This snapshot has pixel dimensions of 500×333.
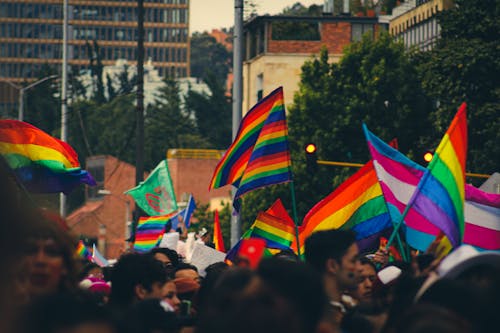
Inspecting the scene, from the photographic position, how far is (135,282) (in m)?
7.93

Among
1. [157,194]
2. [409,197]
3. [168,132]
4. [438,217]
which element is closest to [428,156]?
[157,194]

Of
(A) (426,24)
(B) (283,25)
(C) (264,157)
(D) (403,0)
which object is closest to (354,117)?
(A) (426,24)

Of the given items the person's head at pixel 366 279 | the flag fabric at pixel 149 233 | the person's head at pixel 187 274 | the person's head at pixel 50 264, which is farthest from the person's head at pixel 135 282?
the flag fabric at pixel 149 233

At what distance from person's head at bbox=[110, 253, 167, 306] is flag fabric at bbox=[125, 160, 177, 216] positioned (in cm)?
1922

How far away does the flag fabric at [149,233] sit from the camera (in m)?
21.7

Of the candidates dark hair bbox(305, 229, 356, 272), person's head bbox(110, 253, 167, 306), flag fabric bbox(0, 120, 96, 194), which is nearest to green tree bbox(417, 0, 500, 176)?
flag fabric bbox(0, 120, 96, 194)

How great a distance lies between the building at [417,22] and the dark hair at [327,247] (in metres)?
58.2

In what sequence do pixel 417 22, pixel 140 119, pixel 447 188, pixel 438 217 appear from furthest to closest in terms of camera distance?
pixel 417 22 → pixel 140 119 → pixel 447 188 → pixel 438 217

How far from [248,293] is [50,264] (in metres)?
1.83

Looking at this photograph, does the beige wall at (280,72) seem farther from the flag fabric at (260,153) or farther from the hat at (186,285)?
the hat at (186,285)

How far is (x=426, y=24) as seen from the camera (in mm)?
70312

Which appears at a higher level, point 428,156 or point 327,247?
point 428,156

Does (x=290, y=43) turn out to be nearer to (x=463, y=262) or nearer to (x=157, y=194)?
(x=157, y=194)

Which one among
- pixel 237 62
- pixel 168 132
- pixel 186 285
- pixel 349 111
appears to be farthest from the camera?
pixel 168 132
